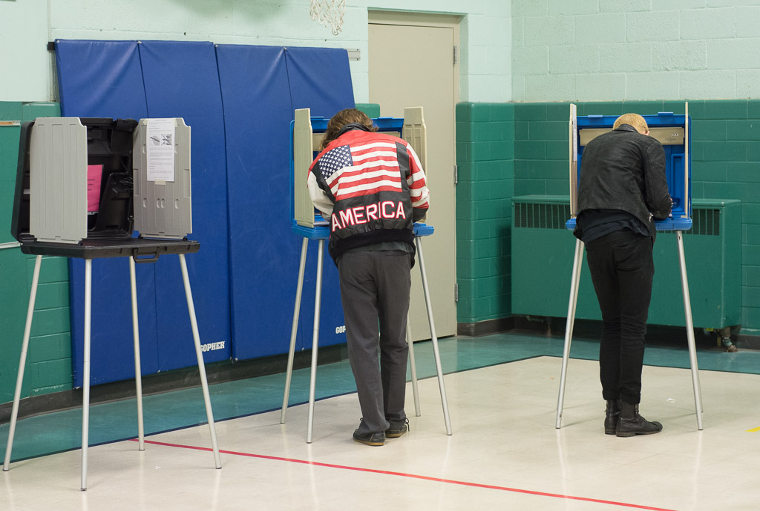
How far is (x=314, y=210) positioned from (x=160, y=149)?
948 mm

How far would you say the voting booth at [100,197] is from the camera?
477cm

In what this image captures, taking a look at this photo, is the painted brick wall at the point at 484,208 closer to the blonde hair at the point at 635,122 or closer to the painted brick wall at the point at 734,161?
the painted brick wall at the point at 734,161

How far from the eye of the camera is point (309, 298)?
7457mm

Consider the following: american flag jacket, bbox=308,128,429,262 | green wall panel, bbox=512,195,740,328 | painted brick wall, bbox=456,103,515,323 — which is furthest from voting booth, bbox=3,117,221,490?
green wall panel, bbox=512,195,740,328

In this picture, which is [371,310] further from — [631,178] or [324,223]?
[631,178]

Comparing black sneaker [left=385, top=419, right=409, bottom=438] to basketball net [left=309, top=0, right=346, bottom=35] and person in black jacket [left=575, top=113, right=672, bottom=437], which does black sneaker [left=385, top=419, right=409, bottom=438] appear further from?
basketball net [left=309, top=0, right=346, bottom=35]

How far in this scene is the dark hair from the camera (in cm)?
552

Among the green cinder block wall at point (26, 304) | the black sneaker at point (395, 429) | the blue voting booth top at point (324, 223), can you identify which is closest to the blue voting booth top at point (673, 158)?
the blue voting booth top at point (324, 223)

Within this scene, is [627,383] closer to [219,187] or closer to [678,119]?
[678,119]

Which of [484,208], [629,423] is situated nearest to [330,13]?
[484,208]

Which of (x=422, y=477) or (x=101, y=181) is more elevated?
(x=101, y=181)

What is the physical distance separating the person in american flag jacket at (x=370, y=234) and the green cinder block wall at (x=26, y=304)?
1684 mm

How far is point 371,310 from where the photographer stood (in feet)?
17.8

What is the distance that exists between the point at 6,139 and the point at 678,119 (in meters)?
3.48
